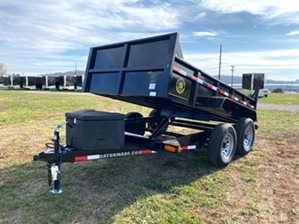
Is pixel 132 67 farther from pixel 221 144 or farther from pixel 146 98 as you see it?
pixel 221 144

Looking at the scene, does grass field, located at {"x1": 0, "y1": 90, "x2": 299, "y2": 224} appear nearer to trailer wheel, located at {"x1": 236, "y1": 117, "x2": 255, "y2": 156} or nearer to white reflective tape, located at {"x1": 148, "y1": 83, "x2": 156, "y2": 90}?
trailer wheel, located at {"x1": 236, "y1": 117, "x2": 255, "y2": 156}

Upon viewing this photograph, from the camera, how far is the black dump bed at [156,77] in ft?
12.6

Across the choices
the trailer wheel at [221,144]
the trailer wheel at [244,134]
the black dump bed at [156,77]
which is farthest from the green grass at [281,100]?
the trailer wheel at [221,144]

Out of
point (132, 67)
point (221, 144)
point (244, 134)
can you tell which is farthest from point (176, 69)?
point (244, 134)

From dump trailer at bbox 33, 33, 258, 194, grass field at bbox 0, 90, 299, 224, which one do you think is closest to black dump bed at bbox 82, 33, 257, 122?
dump trailer at bbox 33, 33, 258, 194

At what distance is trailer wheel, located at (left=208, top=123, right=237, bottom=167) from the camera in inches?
180

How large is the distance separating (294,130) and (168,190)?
215 inches

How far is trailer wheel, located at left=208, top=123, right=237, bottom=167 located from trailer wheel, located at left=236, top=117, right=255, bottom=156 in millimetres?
412

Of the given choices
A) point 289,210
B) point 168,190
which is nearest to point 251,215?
point 289,210

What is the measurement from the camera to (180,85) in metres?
4.05

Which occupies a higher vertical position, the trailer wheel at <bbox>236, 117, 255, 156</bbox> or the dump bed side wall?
the dump bed side wall

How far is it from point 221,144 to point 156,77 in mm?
1586

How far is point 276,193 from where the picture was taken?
13.2 feet

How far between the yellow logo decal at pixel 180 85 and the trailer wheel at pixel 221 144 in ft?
3.28
